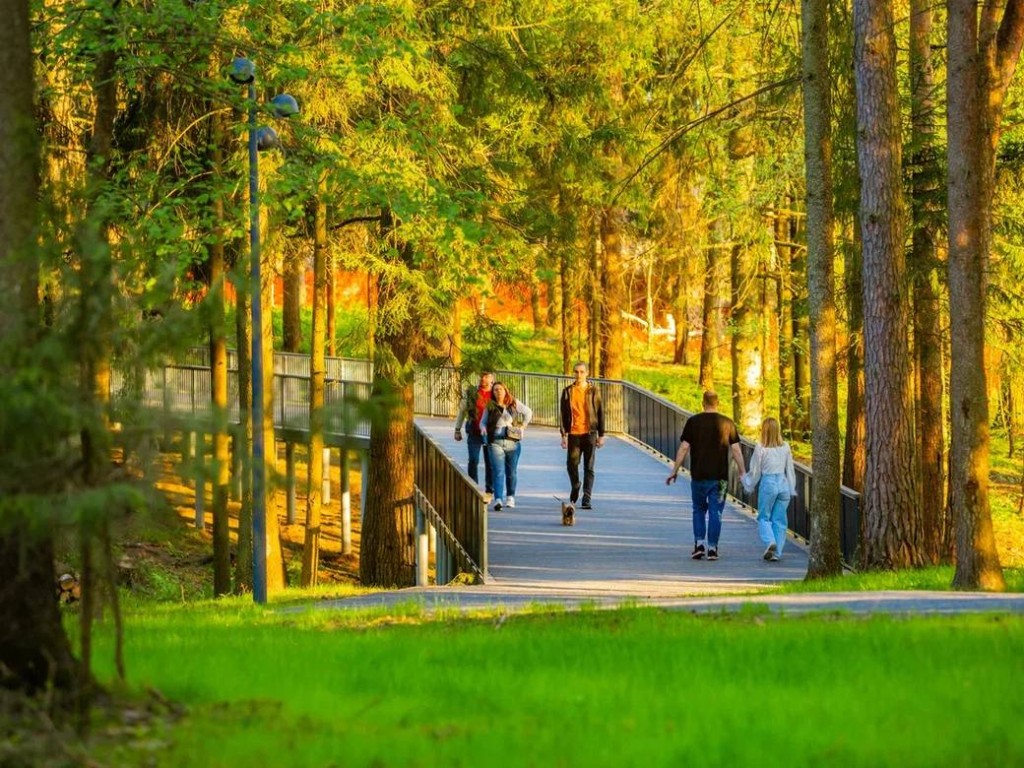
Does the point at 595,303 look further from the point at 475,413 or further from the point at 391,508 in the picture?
the point at 475,413

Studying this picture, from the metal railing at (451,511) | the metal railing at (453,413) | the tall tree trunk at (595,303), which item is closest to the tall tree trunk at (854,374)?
the metal railing at (453,413)

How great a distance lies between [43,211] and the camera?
8.21 meters

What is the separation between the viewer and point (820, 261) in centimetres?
1845

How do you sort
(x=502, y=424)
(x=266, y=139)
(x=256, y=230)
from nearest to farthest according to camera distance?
1. (x=256, y=230)
2. (x=266, y=139)
3. (x=502, y=424)

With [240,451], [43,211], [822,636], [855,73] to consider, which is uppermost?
[855,73]

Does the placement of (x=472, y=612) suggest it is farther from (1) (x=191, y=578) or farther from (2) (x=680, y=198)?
(2) (x=680, y=198)

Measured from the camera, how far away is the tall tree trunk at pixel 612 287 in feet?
128

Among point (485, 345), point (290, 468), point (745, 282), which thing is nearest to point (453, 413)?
point (290, 468)

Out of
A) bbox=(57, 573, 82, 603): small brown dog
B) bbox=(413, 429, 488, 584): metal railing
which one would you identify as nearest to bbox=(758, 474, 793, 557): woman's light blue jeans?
bbox=(413, 429, 488, 584): metal railing

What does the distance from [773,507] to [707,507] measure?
875 millimetres

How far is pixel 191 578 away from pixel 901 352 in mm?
16661

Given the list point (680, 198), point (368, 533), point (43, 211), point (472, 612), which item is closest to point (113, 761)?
point (43, 211)

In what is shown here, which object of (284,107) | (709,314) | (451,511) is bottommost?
(451,511)

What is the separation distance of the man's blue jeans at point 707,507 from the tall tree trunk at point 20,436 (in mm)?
12215
